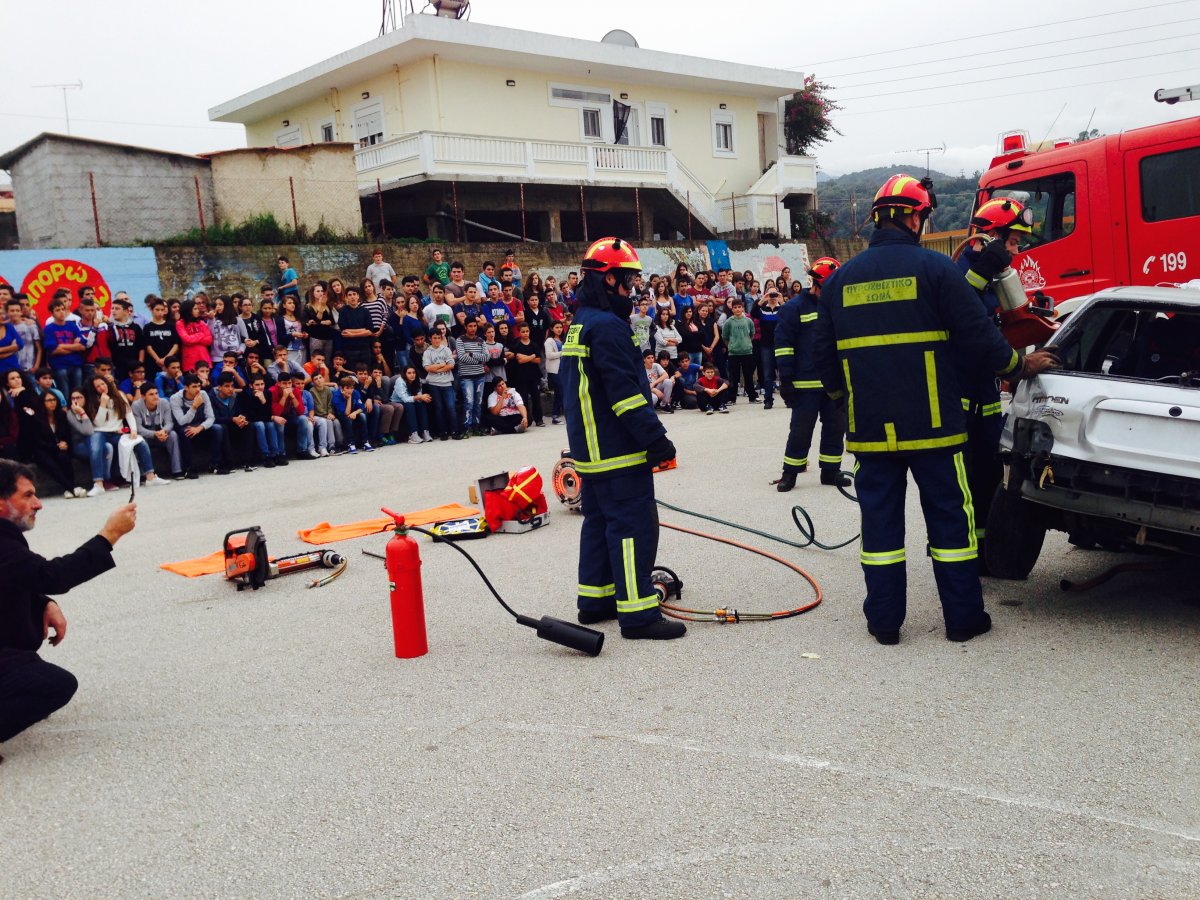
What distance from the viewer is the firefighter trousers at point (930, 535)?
16.4 ft

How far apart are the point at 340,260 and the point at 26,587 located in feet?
52.1

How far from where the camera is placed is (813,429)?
9352mm

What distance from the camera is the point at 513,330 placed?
16547mm

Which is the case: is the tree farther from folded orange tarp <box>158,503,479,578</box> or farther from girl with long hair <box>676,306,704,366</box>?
folded orange tarp <box>158,503,479,578</box>

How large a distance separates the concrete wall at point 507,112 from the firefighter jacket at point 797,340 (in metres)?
20.7

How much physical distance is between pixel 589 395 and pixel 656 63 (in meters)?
28.7

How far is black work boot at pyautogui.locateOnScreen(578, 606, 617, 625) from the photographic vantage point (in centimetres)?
579

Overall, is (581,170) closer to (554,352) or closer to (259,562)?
(554,352)

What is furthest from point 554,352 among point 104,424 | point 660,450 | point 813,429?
point 660,450

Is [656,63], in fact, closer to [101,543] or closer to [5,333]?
[5,333]

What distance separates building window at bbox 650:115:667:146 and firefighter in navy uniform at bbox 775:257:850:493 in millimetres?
25303

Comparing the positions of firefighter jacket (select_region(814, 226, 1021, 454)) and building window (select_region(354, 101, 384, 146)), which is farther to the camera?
building window (select_region(354, 101, 384, 146))

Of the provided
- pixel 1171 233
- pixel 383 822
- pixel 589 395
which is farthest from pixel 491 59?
pixel 383 822

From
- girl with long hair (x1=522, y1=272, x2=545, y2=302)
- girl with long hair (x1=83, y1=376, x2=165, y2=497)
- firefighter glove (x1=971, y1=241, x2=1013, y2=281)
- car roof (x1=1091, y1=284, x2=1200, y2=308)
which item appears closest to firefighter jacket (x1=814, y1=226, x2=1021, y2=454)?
firefighter glove (x1=971, y1=241, x2=1013, y2=281)
